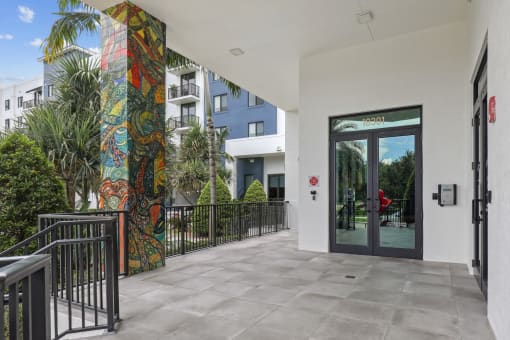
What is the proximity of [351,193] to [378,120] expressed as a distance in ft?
4.63

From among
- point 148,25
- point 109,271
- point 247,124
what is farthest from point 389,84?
point 247,124

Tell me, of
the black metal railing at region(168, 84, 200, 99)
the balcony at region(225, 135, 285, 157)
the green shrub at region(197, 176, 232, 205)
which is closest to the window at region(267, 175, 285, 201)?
the balcony at region(225, 135, 285, 157)

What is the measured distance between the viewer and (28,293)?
1293 mm

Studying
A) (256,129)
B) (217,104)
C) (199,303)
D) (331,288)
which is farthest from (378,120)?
(217,104)

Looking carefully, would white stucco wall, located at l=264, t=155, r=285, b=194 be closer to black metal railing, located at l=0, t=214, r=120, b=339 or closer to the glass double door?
the glass double door

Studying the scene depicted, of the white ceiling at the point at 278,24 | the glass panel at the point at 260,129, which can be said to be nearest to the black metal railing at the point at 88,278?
the white ceiling at the point at 278,24

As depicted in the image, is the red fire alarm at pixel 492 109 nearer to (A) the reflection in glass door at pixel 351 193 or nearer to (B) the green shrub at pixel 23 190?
(A) the reflection in glass door at pixel 351 193

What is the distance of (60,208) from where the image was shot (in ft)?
14.6

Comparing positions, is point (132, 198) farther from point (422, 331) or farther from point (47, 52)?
point (422, 331)

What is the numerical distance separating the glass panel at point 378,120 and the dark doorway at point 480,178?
4.07ft

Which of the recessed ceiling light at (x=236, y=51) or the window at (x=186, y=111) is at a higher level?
the window at (x=186, y=111)

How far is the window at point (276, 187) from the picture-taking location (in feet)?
56.9

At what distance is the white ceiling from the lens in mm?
4781

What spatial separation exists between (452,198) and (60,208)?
19.1 feet
